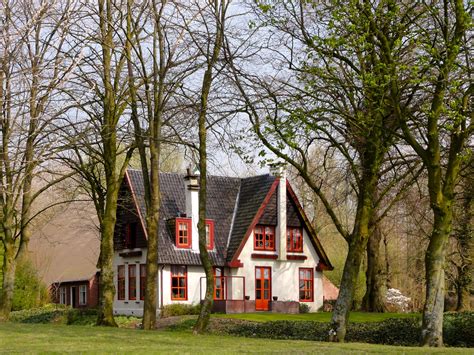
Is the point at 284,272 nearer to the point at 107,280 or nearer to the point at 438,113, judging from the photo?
the point at 107,280

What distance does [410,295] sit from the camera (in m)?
57.6

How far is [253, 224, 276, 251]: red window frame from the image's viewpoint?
156 ft

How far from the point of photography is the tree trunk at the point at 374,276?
4425 centimetres

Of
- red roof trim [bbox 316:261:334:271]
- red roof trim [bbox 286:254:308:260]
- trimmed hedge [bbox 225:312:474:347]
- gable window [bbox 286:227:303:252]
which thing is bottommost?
trimmed hedge [bbox 225:312:474:347]

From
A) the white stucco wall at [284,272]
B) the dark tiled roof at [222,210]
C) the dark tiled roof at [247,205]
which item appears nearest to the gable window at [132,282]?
the dark tiled roof at [222,210]

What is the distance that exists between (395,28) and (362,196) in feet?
19.4

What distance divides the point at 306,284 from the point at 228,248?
A: 5604 mm

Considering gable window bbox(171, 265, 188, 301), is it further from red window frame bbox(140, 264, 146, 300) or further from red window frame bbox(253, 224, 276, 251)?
red window frame bbox(253, 224, 276, 251)

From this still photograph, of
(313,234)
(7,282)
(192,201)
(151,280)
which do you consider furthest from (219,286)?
(151,280)

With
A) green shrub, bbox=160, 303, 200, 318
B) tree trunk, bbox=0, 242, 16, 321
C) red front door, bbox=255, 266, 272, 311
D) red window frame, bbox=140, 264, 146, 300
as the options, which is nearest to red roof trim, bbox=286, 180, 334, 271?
red front door, bbox=255, 266, 272, 311

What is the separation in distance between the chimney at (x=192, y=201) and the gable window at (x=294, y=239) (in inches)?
235

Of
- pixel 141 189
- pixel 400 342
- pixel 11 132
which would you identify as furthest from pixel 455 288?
pixel 11 132

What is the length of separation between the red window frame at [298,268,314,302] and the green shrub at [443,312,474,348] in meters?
24.0

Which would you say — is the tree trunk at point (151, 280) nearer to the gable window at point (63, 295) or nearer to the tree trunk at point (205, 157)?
the tree trunk at point (205, 157)
